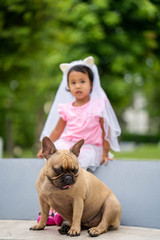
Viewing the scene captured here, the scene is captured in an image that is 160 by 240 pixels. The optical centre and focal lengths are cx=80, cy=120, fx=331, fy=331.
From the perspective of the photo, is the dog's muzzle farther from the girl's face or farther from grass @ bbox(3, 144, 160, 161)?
grass @ bbox(3, 144, 160, 161)

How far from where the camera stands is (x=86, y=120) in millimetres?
3209

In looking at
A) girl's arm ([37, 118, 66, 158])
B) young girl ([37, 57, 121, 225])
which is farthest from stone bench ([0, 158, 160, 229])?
girl's arm ([37, 118, 66, 158])

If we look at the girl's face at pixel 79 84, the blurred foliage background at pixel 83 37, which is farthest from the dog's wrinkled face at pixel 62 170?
the blurred foliage background at pixel 83 37

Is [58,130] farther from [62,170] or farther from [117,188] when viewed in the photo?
[62,170]

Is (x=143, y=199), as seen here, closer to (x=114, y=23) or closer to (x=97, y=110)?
(x=97, y=110)

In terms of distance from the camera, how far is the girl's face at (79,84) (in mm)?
3217

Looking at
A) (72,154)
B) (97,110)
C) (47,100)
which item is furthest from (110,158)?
(47,100)

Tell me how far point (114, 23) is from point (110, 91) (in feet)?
5.73

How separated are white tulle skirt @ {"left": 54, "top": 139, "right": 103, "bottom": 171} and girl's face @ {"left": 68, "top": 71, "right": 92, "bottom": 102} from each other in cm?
50

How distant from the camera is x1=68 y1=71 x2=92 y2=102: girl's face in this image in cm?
322

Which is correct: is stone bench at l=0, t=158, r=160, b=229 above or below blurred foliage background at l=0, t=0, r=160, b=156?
below

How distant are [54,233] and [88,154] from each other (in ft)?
2.82

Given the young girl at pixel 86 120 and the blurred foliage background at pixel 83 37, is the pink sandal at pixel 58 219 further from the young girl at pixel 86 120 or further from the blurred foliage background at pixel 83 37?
the blurred foliage background at pixel 83 37

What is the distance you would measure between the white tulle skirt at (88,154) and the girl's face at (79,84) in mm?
495
